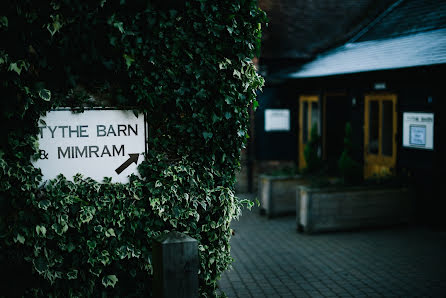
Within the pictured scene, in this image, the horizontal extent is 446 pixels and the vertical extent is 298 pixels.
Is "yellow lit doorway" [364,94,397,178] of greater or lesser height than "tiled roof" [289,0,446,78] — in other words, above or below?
below

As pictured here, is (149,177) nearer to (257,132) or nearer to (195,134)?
(195,134)

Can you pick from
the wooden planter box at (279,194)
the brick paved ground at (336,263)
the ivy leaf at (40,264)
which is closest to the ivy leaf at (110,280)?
the ivy leaf at (40,264)

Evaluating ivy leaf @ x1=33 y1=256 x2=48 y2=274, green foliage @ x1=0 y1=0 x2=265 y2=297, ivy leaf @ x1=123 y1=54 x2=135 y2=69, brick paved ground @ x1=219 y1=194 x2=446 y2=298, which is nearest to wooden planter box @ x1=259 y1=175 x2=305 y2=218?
brick paved ground @ x1=219 y1=194 x2=446 y2=298

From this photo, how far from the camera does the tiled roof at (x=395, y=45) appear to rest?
10141mm

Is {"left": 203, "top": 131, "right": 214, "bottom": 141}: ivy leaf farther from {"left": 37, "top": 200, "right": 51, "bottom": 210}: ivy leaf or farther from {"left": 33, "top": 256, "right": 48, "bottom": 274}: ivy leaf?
{"left": 33, "top": 256, "right": 48, "bottom": 274}: ivy leaf

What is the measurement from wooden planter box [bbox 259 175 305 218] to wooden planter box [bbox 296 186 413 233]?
4.39ft

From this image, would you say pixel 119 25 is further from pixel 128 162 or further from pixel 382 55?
pixel 382 55

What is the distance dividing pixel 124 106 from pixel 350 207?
6185 mm

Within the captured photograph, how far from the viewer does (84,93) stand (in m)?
4.19

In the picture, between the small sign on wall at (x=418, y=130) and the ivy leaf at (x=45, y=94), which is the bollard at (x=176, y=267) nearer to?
the ivy leaf at (x=45, y=94)

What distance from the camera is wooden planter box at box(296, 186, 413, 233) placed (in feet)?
30.1

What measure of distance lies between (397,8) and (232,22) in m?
10.7

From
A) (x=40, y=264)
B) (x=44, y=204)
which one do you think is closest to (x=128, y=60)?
(x=44, y=204)

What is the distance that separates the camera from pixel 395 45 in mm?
11633
